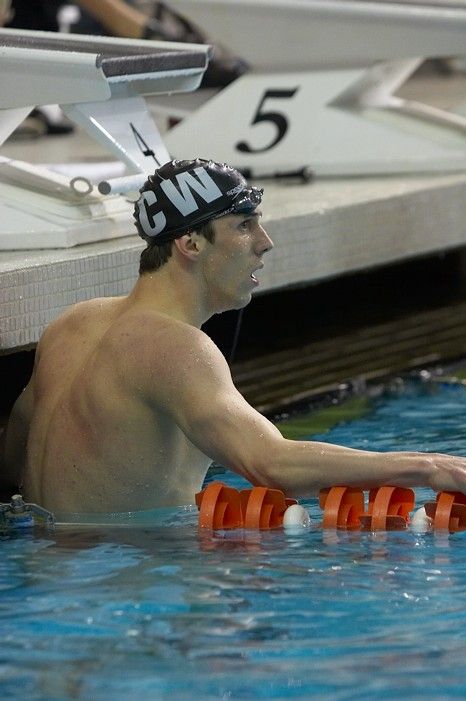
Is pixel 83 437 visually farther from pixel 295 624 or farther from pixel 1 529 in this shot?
pixel 295 624

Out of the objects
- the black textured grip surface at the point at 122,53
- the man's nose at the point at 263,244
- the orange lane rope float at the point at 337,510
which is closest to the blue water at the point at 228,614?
the orange lane rope float at the point at 337,510

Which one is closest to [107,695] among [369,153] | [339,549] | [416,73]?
[339,549]

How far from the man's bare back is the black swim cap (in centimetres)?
21

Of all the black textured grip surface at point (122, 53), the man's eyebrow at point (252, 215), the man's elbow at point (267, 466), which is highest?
the black textured grip surface at point (122, 53)

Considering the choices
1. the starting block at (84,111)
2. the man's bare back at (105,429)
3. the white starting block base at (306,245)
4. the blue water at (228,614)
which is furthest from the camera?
the starting block at (84,111)

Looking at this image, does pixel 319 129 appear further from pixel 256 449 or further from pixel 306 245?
pixel 256 449

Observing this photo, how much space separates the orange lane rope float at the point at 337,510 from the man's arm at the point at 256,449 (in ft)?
0.12

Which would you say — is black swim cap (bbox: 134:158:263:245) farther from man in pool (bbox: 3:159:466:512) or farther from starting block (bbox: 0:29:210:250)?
starting block (bbox: 0:29:210:250)

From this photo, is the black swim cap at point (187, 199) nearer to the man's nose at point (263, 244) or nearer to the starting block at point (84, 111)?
the man's nose at point (263, 244)

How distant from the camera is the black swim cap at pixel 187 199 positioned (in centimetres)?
375

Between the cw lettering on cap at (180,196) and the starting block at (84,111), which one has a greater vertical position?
the starting block at (84,111)

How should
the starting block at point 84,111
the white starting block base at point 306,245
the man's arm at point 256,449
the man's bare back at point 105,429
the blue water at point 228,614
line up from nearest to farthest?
1. the blue water at point 228,614
2. the man's arm at point 256,449
3. the man's bare back at point 105,429
4. the white starting block base at point 306,245
5. the starting block at point 84,111

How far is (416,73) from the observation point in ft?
42.0

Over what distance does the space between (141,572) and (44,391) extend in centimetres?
75
